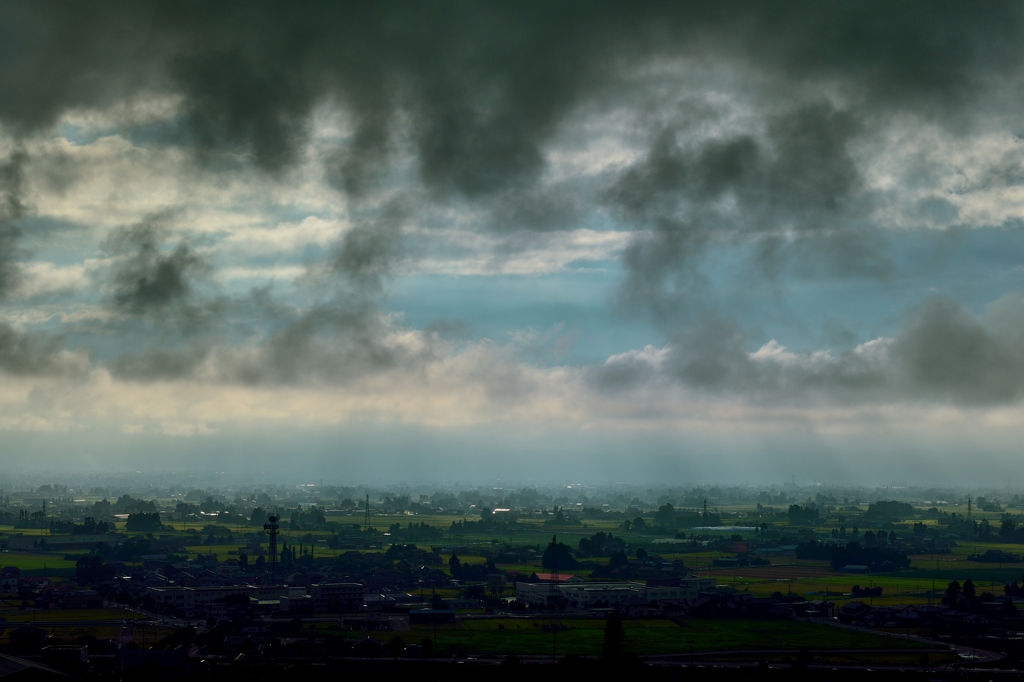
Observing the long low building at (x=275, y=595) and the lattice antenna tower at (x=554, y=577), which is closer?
the long low building at (x=275, y=595)

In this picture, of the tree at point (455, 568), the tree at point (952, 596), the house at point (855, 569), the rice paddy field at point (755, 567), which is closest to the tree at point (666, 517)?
the rice paddy field at point (755, 567)

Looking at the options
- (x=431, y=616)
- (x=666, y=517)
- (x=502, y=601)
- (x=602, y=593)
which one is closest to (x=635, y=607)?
(x=602, y=593)

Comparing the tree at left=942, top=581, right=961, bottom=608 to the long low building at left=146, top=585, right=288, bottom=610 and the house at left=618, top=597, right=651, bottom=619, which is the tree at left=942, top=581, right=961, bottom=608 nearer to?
the house at left=618, top=597, right=651, bottom=619

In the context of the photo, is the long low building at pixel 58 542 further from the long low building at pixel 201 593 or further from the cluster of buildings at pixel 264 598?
the cluster of buildings at pixel 264 598

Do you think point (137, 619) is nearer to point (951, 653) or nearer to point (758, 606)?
point (758, 606)

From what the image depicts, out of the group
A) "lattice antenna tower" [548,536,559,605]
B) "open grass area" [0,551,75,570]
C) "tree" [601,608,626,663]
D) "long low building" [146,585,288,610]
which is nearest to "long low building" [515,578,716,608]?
"lattice antenna tower" [548,536,559,605]

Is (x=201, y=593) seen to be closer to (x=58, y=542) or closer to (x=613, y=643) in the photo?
(x=613, y=643)
